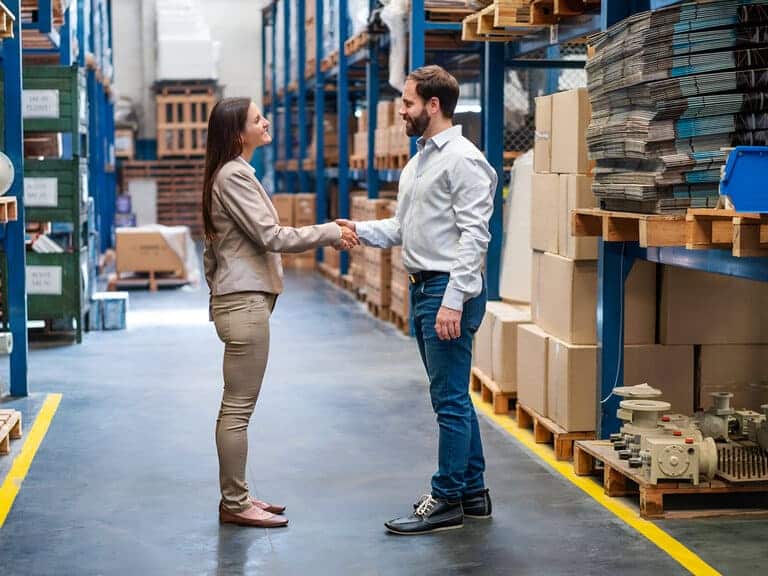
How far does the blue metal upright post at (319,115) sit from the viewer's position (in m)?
17.9

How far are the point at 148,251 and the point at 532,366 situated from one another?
1024 centimetres

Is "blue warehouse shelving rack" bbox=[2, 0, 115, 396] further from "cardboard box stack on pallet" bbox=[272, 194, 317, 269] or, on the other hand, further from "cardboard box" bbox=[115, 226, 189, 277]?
"cardboard box stack on pallet" bbox=[272, 194, 317, 269]

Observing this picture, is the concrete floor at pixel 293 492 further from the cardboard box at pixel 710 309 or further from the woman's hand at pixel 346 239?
the woman's hand at pixel 346 239

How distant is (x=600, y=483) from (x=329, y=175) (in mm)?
A: 12242

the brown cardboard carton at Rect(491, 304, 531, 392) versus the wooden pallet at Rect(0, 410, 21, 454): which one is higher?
the brown cardboard carton at Rect(491, 304, 531, 392)

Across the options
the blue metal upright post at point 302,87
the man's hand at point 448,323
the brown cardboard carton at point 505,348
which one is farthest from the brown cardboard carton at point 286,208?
the man's hand at point 448,323

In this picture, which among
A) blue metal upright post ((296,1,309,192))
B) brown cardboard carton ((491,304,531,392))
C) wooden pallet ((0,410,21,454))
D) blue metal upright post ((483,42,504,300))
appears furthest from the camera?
blue metal upright post ((296,1,309,192))

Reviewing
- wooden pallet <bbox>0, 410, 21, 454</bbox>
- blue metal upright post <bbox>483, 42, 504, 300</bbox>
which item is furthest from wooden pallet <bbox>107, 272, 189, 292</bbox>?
wooden pallet <bbox>0, 410, 21, 454</bbox>

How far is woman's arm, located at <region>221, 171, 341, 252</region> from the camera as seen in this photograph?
4.92 m

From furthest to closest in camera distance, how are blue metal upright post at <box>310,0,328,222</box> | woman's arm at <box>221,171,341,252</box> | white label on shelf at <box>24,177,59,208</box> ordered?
blue metal upright post at <box>310,0,328,222</box>, white label on shelf at <box>24,177,59,208</box>, woman's arm at <box>221,171,341,252</box>

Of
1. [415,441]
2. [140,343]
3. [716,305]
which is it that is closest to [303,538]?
[415,441]

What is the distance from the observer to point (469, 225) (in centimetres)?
485

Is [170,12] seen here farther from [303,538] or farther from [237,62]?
[303,538]

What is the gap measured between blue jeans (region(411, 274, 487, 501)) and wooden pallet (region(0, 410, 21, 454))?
275cm
